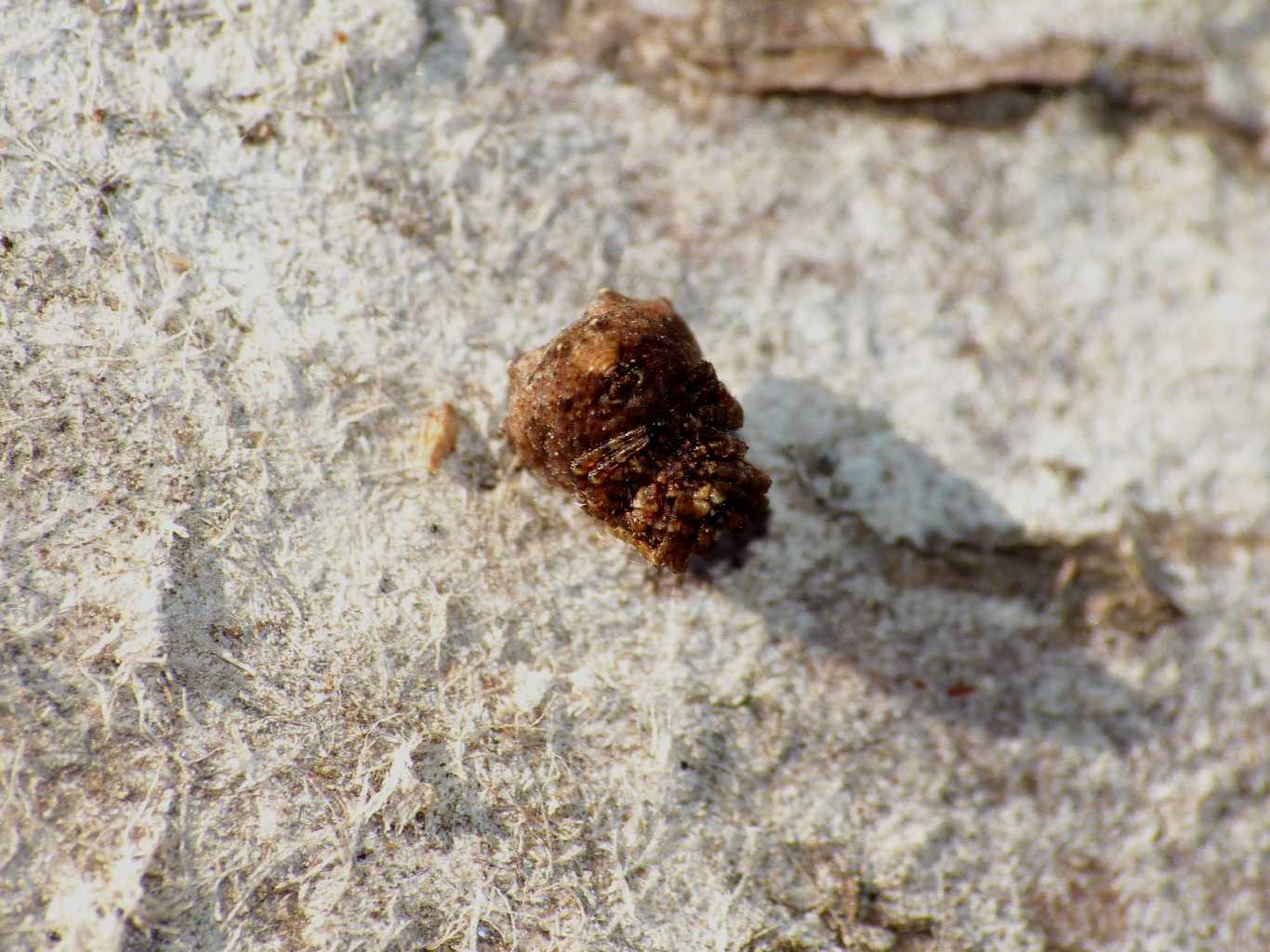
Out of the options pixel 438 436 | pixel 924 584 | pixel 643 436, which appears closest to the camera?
pixel 643 436

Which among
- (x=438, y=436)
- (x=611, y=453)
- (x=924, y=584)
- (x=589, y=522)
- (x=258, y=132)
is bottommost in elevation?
(x=924, y=584)

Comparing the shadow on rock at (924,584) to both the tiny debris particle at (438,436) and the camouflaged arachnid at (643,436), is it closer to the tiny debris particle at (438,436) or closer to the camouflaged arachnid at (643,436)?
the camouflaged arachnid at (643,436)

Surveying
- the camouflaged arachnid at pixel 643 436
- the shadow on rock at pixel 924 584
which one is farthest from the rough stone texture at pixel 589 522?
the camouflaged arachnid at pixel 643 436

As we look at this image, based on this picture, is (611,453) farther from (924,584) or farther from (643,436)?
(924,584)

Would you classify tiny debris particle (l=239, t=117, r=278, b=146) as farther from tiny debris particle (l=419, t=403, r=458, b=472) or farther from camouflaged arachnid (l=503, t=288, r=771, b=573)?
camouflaged arachnid (l=503, t=288, r=771, b=573)

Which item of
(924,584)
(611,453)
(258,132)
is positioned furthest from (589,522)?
(258,132)

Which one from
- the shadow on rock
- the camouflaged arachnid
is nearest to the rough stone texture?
the shadow on rock
